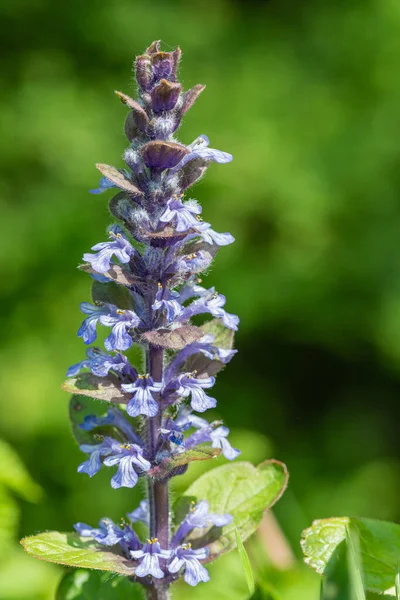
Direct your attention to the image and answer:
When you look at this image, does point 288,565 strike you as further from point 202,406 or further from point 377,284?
point 377,284

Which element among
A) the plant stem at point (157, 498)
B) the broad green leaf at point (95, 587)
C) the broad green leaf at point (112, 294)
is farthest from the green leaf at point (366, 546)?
the broad green leaf at point (112, 294)

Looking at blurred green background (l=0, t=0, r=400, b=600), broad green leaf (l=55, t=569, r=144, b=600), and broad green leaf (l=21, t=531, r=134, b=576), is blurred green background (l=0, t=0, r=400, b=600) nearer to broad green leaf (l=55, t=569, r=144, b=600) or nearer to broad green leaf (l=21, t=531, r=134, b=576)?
broad green leaf (l=55, t=569, r=144, b=600)

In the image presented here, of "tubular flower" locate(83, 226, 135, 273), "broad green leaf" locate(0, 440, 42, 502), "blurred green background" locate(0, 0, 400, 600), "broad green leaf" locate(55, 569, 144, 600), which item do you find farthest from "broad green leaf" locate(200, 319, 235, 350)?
"blurred green background" locate(0, 0, 400, 600)

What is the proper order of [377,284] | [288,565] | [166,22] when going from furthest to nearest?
[166,22]
[377,284]
[288,565]

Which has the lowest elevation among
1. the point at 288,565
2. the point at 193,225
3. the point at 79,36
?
the point at 288,565

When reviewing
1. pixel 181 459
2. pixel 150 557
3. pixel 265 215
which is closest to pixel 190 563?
pixel 150 557

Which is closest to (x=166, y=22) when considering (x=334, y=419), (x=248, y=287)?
(x=248, y=287)
